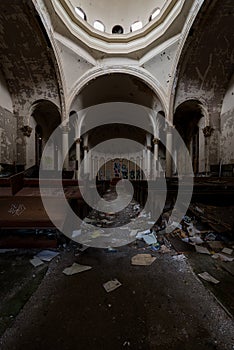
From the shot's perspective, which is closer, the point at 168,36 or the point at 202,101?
the point at 168,36

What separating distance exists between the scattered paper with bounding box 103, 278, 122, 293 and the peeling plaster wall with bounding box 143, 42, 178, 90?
9508 mm

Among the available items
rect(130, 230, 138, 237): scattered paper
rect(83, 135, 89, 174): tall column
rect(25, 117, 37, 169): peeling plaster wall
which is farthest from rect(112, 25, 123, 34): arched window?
rect(130, 230, 138, 237): scattered paper

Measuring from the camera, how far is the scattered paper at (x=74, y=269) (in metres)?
2.04

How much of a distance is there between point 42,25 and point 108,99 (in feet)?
21.9

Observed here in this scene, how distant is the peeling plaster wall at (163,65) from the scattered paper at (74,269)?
9.39 m

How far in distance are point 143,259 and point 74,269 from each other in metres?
0.86

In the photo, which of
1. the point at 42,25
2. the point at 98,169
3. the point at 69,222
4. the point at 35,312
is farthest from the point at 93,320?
the point at 98,169

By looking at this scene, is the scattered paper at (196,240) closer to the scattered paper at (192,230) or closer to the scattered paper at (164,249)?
the scattered paper at (192,230)

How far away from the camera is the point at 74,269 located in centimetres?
212

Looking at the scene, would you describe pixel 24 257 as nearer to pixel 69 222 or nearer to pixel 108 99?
pixel 69 222

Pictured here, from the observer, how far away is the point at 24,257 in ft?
7.75

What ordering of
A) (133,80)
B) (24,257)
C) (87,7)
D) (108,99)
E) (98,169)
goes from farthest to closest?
(98,169) < (108,99) < (133,80) < (87,7) < (24,257)

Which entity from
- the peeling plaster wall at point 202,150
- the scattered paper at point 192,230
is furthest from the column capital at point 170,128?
the scattered paper at point 192,230

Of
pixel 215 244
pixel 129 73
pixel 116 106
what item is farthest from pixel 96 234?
pixel 116 106
